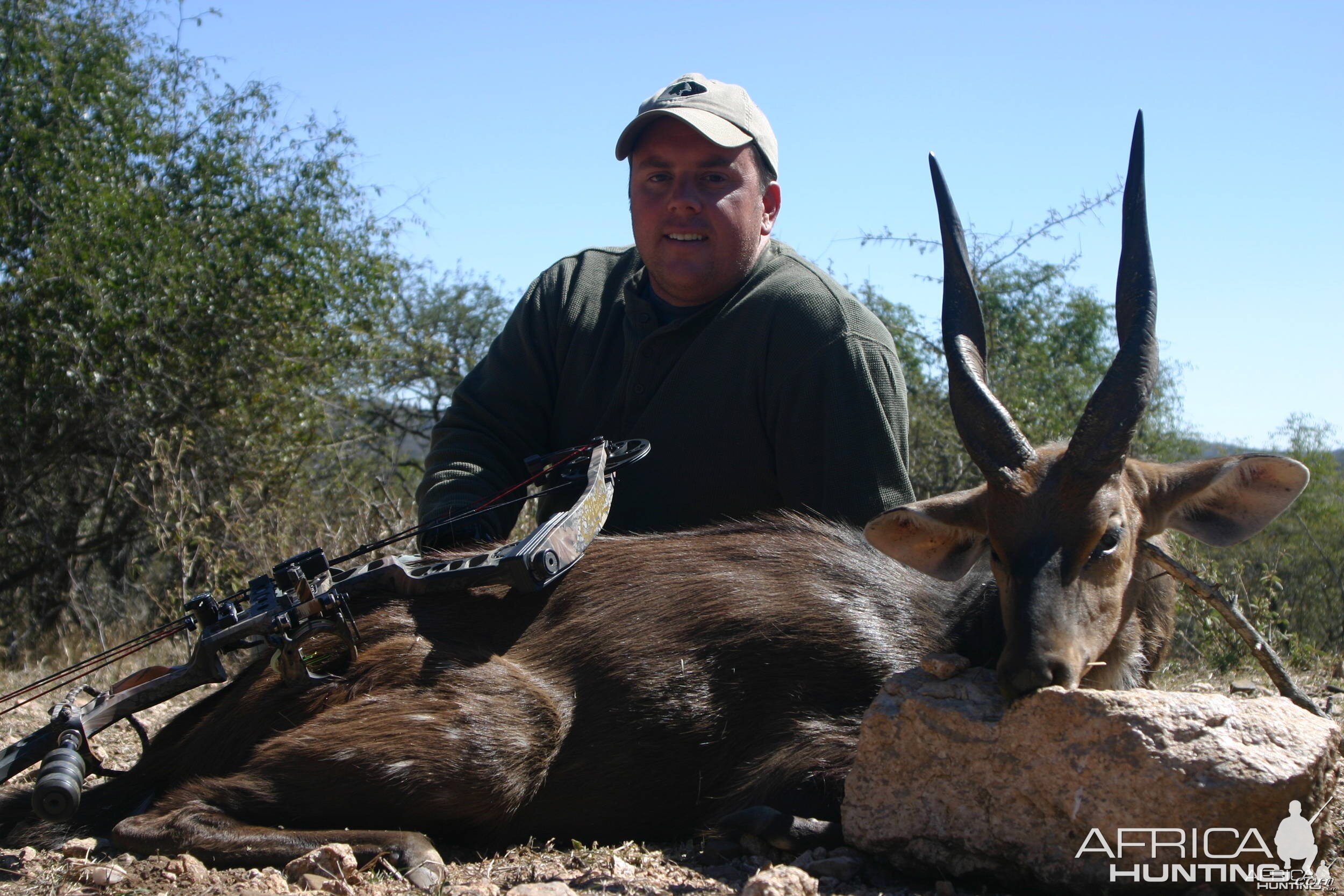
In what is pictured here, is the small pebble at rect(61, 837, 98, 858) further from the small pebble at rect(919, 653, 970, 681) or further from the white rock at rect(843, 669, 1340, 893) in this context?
the small pebble at rect(919, 653, 970, 681)

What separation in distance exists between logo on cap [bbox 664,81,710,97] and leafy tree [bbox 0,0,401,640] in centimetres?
456

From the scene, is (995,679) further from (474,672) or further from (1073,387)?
(1073,387)

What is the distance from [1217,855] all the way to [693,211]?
311cm

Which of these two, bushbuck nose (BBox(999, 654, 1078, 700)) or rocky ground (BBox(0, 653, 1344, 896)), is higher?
bushbuck nose (BBox(999, 654, 1078, 700))

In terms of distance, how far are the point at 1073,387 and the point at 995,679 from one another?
721 centimetres

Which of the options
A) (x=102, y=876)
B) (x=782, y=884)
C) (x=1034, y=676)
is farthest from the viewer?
(x=102, y=876)

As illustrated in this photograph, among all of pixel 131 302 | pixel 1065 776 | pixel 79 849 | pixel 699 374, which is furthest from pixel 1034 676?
pixel 131 302

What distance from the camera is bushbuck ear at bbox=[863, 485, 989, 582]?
3.52 m

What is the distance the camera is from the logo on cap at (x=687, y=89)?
5.03m

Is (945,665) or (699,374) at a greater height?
(699,374)

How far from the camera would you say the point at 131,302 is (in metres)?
8.55

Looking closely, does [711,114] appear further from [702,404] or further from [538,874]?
[538,874]

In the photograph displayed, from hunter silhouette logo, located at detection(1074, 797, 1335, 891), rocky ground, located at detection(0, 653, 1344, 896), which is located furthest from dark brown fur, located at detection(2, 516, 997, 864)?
hunter silhouette logo, located at detection(1074, 797, 1335, 891)

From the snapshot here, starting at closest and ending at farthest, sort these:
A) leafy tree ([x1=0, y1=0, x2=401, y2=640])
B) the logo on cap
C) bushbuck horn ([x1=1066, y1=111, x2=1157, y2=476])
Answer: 1. bushbuck horn ([x1=1066, y1=111, x2=1157, y2=476])
2. the logo on cap
3. leafy tree ([x1=0, y1=0, x2=401, y2=640])
